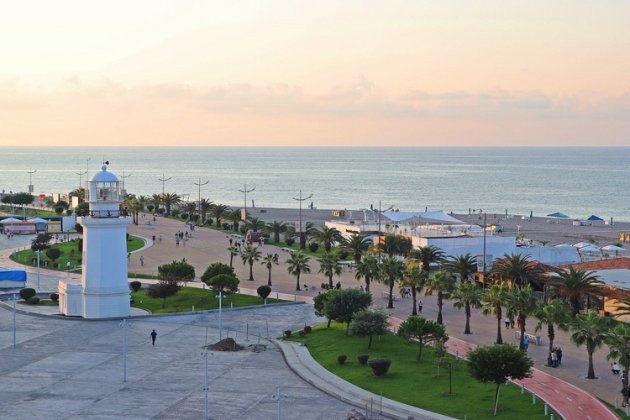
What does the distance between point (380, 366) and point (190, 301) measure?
21.5 metres

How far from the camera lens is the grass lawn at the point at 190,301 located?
176 feet

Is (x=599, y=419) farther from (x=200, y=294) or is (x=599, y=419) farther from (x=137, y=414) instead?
(x=200, y=294)

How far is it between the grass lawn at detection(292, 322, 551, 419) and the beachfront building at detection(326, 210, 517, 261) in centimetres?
2181

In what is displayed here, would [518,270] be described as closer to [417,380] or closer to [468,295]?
[468,295]

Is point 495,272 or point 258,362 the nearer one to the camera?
point 258,362

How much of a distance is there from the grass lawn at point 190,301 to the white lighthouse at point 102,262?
3.21 metres

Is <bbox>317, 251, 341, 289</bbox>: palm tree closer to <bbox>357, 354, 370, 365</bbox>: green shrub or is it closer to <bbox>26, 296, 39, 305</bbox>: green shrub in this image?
<bbox>26, 296, 39, 305</bbox>: green shrub

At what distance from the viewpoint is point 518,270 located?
172 feet

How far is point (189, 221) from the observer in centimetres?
10650

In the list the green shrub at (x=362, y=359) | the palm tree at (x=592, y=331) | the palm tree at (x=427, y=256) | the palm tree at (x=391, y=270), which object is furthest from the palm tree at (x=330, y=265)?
the palm tree at (x=592, y=331)

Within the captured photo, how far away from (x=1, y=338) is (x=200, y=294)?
14.3 meters

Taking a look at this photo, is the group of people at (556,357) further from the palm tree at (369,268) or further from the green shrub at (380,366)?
the palm tree at (369,268)

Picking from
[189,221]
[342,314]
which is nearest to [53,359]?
[342,314]

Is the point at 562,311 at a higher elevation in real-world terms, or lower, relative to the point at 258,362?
higher
